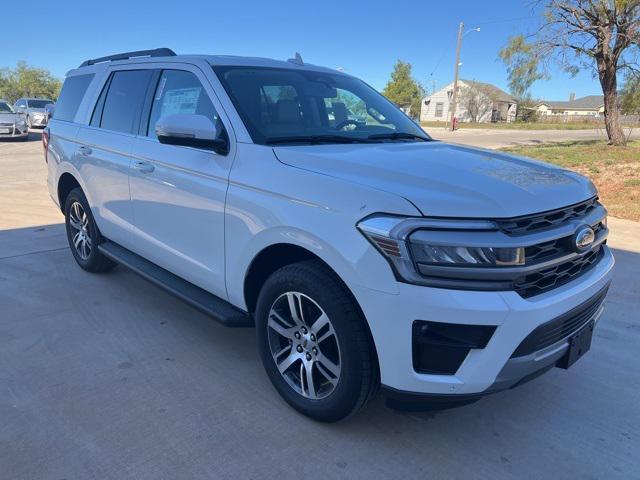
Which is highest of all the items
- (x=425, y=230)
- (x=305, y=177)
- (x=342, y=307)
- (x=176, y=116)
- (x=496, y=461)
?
(x=176, y=116)

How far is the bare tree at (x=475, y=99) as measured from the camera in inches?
2662

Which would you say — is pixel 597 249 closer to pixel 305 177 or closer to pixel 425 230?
pixel 425 230

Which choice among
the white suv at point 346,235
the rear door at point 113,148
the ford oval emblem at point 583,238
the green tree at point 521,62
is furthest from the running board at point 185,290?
the green tree at point 521,62

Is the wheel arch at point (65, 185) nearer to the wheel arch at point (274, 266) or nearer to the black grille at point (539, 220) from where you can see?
the wheel arch at point (274, 266)

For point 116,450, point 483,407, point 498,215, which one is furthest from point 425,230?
point 116,450

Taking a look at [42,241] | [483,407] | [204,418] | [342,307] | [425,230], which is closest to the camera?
[425,230]

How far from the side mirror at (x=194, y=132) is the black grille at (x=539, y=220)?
1.61 metres

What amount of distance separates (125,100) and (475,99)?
69376 mm

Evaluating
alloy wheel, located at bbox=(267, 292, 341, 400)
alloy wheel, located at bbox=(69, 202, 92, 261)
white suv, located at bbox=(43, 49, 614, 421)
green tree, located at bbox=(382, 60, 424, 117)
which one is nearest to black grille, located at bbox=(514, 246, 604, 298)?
white suv, located at bbox=(43, 49, 614, 421)

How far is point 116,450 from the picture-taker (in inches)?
97.0

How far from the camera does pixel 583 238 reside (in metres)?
2.42

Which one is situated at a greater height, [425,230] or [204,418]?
[425,230]

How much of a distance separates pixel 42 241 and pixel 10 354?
310 centimetres

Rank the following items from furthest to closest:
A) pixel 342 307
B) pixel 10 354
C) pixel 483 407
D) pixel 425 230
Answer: pixel 10 354, pixel 483 407, pixel 342 307, pixel 425 230
